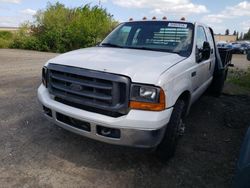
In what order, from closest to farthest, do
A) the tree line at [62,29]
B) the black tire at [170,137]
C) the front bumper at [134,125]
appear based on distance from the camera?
the front bumper at [134,125], the black tire at [170,137], the tree line at [62,29]

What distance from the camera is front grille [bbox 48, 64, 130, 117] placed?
2.70m

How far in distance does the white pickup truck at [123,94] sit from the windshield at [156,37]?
0.15 m

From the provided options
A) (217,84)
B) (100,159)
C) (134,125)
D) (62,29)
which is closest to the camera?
(134,125)

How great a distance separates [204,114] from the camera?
5.34 meters

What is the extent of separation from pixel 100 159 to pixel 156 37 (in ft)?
6.85

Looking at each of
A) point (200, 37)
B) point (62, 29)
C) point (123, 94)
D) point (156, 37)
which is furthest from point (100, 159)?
point (62, 29)

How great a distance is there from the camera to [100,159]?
332cm

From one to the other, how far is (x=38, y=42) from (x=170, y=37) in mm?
19573

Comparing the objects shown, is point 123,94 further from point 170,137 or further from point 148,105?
point 170,137

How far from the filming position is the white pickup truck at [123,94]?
8.84ft

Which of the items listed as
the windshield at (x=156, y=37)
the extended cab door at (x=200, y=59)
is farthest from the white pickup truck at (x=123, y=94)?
the extended cab door at (x=200, y=59)

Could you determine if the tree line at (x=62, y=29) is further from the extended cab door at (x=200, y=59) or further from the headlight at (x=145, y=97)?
the headlight at (x=145, y=97)

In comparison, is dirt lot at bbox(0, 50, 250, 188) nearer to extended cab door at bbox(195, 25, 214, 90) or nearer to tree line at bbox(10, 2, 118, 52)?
extended cab door at bbox(195, 25, 214, 90)

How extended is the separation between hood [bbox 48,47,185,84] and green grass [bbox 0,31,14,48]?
2216 cm
